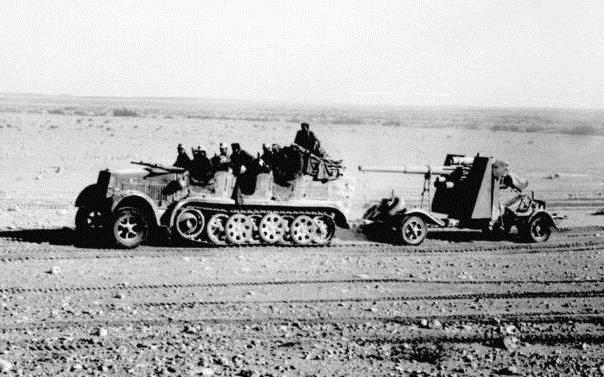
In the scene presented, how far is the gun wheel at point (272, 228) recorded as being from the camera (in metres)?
16.2

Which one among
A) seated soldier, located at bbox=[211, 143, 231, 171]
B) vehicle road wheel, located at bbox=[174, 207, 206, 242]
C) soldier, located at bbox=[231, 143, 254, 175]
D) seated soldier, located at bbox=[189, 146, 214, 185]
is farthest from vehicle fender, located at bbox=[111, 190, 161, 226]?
soldier, located at bbox=[231, 143, 254, 175]

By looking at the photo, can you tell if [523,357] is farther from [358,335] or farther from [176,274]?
[176,274]

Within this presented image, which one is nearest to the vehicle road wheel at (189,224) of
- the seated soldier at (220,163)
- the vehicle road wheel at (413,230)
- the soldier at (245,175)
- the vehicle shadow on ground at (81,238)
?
the vehicle shadow on ground at (81,238)

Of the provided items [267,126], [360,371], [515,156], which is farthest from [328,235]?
[267,126]

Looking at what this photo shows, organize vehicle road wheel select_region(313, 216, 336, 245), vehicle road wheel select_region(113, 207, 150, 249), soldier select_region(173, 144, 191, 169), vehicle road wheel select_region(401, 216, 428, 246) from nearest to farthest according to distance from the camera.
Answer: vehicle road wheel select_region(113, 207, 150, 249) → soldier select_region(173, 144, 191, 169) → vehicle road wheel select_region(313, 216, 336, 245) → vehicle road wheel select_region(401, 216, 428, 246)

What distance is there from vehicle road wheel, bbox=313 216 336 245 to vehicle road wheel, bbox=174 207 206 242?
2.37m

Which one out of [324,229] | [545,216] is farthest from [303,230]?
[545,216]

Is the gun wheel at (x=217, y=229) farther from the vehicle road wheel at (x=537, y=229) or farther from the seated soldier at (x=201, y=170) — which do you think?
the vehicle road wheel at (x=537, y=229)

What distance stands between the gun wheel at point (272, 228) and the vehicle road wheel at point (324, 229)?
694mm

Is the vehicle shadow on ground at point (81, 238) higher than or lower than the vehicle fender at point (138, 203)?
lower

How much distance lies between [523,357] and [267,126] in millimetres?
50319

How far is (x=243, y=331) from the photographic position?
10344 mm

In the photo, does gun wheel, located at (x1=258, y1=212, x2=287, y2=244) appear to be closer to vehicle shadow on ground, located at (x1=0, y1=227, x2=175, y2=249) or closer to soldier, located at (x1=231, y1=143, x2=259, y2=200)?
soldier, located at (x1=231, y1=143, x2=259, y2=200)

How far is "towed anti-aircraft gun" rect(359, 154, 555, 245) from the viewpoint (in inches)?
671
